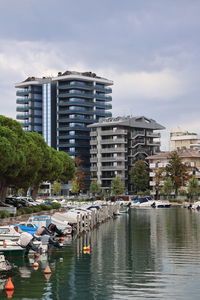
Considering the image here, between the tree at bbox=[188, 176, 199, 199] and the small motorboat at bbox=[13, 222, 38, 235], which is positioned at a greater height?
the tree at bbox=[188, 176, 199, 199]

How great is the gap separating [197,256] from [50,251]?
13.9m

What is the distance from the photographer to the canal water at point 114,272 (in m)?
38.4

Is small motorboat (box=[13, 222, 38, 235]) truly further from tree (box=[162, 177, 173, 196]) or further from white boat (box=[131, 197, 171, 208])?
tree (box=[162, 177, 173, 196])

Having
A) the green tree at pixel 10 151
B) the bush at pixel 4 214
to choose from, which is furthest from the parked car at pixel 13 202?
the bush at pixel 4 214

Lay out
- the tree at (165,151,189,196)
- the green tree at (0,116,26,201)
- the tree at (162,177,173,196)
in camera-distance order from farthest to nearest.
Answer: the tree at (165,151,189,196) → the tree at (162,177,173,196) → the green tree at (0,116,26,201)

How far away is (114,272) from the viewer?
46.8 meters

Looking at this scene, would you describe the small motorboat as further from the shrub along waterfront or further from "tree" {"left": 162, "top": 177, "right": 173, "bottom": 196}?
"tree" {"left": 162, "top": 177, "right": 173, "bottom": 196}

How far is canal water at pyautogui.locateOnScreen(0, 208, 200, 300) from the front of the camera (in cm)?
3844

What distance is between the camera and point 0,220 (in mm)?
76000

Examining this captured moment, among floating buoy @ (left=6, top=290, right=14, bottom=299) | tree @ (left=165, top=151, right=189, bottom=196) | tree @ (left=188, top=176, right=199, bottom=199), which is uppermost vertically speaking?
tree @ (left=165, top=151, right=189, bottom=196)

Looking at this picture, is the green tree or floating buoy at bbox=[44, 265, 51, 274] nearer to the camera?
floating buoy at bbox=[44, 265, 51, 274]

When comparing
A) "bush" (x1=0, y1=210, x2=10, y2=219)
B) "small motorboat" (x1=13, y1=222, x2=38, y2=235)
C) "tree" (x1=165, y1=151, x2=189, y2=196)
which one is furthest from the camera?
"tree" (x1=165, y1=151, x2=189, y2=196)

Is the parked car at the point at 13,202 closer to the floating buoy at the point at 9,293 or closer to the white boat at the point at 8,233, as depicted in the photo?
the white boat at the point at 8,233

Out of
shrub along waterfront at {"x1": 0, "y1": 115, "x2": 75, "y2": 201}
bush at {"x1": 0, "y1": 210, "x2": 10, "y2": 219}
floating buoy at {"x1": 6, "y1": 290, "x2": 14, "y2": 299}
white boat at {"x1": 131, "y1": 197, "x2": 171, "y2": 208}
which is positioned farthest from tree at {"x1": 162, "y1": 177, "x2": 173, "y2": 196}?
floating buoy at {"x1": 6, "y1": 290, "x2": 14, "y2": 299}
